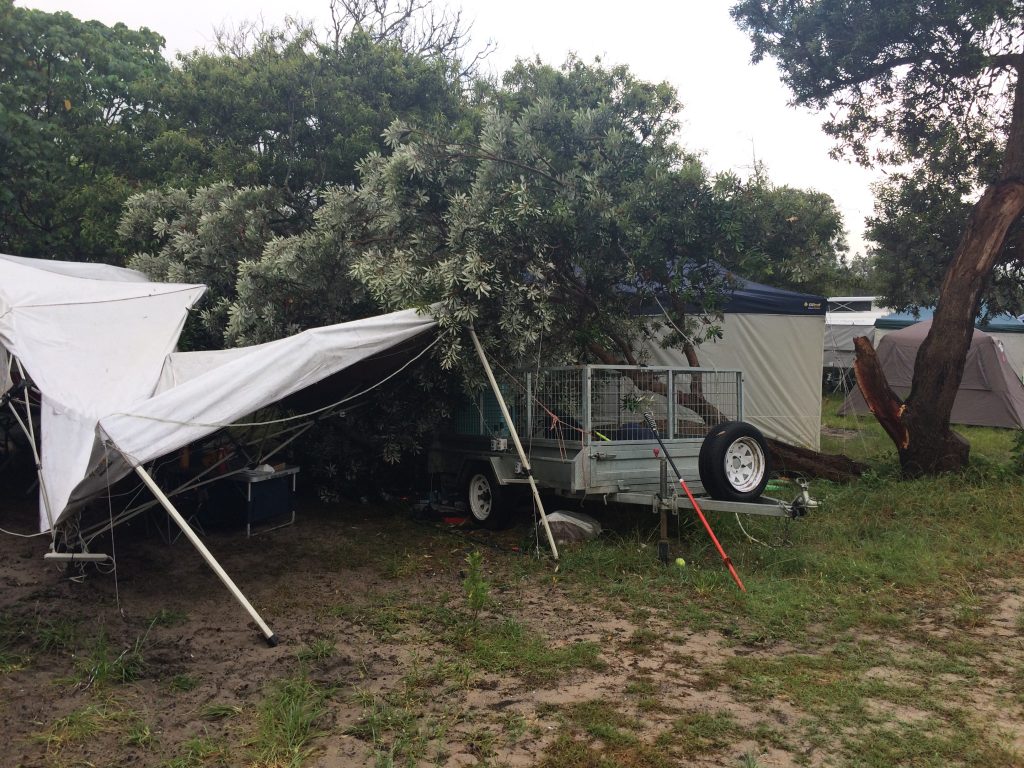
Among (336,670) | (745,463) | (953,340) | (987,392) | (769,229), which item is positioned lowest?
(336,670)

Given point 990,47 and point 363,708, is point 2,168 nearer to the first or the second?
point 363,708

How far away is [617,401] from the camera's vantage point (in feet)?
23.1

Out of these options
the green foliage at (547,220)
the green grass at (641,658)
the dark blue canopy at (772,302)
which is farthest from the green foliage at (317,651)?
the dark blue canopy at (772,302)

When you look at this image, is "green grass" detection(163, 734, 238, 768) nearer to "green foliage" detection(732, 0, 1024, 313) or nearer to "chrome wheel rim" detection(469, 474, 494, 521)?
"chrome wheel rim" detection(469, 474, 494, 521)

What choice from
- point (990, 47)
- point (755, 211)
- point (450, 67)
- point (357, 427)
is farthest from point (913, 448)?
point (450, 67)

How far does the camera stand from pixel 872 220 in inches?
529

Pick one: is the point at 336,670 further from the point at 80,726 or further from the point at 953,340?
the point at 953,340

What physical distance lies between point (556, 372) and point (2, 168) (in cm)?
803

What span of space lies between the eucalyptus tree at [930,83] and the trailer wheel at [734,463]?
3.44 meters

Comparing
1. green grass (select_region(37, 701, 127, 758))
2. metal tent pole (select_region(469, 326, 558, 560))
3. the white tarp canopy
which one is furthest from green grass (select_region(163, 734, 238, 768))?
metal tent pole (select_region(469, 326, 558, 560))

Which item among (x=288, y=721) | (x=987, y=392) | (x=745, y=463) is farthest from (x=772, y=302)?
(x=288, y=721)

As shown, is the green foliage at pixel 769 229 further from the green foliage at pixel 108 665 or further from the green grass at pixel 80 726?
the green grass at pixel 80 726

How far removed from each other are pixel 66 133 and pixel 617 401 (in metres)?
9.13

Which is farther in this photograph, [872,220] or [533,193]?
[872,220]
